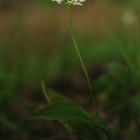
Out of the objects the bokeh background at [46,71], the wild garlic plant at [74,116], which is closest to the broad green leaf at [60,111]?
the wild garlic plant at [74,116]

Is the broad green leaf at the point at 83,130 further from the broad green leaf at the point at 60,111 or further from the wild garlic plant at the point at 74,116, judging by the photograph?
the broad green leaf at the point at 60,111

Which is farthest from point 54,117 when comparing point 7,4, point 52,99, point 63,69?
point 7,4

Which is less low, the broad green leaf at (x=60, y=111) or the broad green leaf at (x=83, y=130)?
the broad green leaf at (x=60, y=111)

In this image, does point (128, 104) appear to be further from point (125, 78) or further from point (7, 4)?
point (7, 4)

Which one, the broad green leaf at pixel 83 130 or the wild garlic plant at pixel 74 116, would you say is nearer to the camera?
the wild garlic plant at pixel 74 116

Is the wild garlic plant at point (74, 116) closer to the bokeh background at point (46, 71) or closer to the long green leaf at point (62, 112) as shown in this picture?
the long green leaf at point (62, 112)

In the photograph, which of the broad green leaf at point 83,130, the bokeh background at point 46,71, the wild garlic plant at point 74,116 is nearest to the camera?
the wild garlic plant at point 74,116

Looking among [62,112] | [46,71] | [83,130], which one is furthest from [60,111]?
[46,71]

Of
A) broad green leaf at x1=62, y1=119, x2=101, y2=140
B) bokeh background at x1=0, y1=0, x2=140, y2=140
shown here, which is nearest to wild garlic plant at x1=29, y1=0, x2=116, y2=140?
broad green leaf at x1=62, y1=119, x2=101, y2=140

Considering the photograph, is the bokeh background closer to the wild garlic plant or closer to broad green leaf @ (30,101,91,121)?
the wild garlic plant

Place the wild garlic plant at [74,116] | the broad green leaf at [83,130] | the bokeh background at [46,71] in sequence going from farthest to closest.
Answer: the bokeh background at [46,71], the broad green leaf at [83,130], the wild garlic plant at [74,116]

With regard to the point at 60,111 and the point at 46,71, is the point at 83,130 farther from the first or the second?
the point at 46,71
